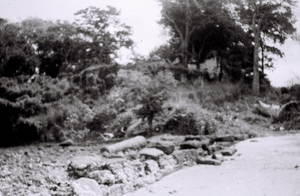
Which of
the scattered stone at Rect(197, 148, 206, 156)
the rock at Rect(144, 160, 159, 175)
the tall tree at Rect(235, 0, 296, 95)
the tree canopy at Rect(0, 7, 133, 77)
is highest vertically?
the tall tree at Rect(235, 0, 296, 95)

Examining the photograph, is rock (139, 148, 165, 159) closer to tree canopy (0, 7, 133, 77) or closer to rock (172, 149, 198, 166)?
rock (172, 149, 198, 166)

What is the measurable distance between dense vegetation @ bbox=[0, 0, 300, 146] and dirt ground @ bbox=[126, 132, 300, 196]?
4265mm

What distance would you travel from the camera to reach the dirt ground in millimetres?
3732

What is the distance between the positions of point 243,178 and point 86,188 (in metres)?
2.18

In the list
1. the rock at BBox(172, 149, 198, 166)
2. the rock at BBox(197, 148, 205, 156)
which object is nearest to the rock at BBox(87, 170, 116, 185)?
the rock at BBox(172, 149, 198, 166)

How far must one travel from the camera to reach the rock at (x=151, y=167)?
5062mm

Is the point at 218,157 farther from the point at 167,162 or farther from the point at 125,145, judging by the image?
the point at 125,145

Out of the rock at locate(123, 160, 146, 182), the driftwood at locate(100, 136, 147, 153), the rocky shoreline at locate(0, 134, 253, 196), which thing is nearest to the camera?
the rocky shoreline at locate(0, 134, 253, 196)

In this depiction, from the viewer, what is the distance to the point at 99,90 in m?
12.6

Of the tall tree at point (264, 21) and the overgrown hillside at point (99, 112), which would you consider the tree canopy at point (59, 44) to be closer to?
the overgrown hillside at point (99, 112)

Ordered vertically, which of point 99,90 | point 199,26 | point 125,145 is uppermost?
point 199,26

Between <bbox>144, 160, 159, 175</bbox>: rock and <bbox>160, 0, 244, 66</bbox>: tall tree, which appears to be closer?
<bbox>144, 160, 159, 175</bbox>: rock

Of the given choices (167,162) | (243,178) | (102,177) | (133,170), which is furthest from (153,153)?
(243,178)

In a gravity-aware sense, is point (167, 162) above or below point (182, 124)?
below
